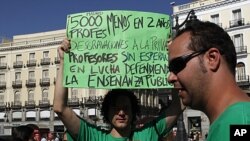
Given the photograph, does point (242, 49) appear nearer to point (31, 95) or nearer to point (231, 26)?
point (231, 26)

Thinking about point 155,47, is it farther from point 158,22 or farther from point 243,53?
point 243,53

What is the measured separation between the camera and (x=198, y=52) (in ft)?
5.26

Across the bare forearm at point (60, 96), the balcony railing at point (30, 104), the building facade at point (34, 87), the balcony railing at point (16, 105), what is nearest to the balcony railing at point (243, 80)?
the building facade at point (34, 87)

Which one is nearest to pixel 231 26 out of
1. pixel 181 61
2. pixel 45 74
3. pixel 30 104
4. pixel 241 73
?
pixel 241 73

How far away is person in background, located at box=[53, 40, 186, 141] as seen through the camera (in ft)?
9.92

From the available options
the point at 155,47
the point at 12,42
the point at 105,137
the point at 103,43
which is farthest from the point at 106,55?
the point at 12,42

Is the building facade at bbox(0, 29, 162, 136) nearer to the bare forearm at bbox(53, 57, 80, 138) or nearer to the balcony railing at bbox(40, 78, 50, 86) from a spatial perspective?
the balcony railing at bbox(40, 78, 50, 86)

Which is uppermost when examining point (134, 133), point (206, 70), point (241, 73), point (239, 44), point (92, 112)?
point (239, 44)

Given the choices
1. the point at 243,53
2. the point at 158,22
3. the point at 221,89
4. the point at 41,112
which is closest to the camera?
the point at 221,89

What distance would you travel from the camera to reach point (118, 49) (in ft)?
11.8

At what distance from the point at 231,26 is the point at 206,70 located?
37806mm

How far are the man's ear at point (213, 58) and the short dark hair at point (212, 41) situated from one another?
0.02m

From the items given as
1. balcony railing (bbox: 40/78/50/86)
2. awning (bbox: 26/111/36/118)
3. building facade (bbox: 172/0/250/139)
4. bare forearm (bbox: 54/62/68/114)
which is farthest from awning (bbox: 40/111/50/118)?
bare forearm (bbox: 54/62/68/114)

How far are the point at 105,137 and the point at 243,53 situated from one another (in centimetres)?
3501
